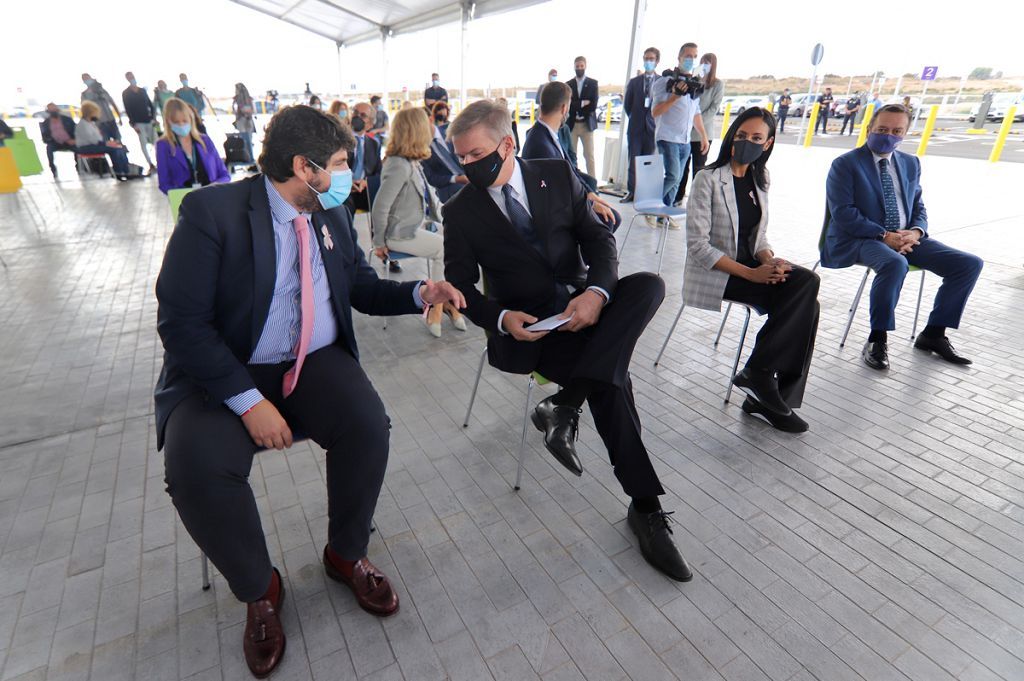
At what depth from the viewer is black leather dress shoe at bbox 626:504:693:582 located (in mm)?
1802

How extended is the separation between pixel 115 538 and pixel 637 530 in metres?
1.91

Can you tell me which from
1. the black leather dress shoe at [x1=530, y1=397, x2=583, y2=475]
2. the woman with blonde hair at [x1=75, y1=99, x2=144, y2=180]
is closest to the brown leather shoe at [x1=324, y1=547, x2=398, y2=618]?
the black leather dress shoe at [x1=530, y1=397, x2=583, y2=475]

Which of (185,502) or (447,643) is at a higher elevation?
(185,502)

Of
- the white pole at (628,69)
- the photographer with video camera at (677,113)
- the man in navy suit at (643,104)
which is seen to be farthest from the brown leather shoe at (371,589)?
the white pole at (628,69)

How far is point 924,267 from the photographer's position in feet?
10.7

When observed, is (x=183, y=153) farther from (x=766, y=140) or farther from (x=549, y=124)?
(x=766, y=140)

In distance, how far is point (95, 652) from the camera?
5.09ft

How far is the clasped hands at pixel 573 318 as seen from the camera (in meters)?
2.03

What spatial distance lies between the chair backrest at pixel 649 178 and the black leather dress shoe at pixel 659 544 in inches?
136

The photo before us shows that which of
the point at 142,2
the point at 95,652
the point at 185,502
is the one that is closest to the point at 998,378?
the point at 185,502

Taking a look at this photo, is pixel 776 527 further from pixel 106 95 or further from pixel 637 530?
pixel 106 95

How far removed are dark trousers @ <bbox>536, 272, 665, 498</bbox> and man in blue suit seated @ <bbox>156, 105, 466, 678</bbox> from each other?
2.50 ft

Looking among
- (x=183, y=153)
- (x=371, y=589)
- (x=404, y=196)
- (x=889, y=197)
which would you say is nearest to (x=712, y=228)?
(x=889, y=197)

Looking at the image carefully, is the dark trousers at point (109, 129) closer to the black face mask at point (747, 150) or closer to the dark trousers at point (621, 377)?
the black face mask at point (747, 150)
